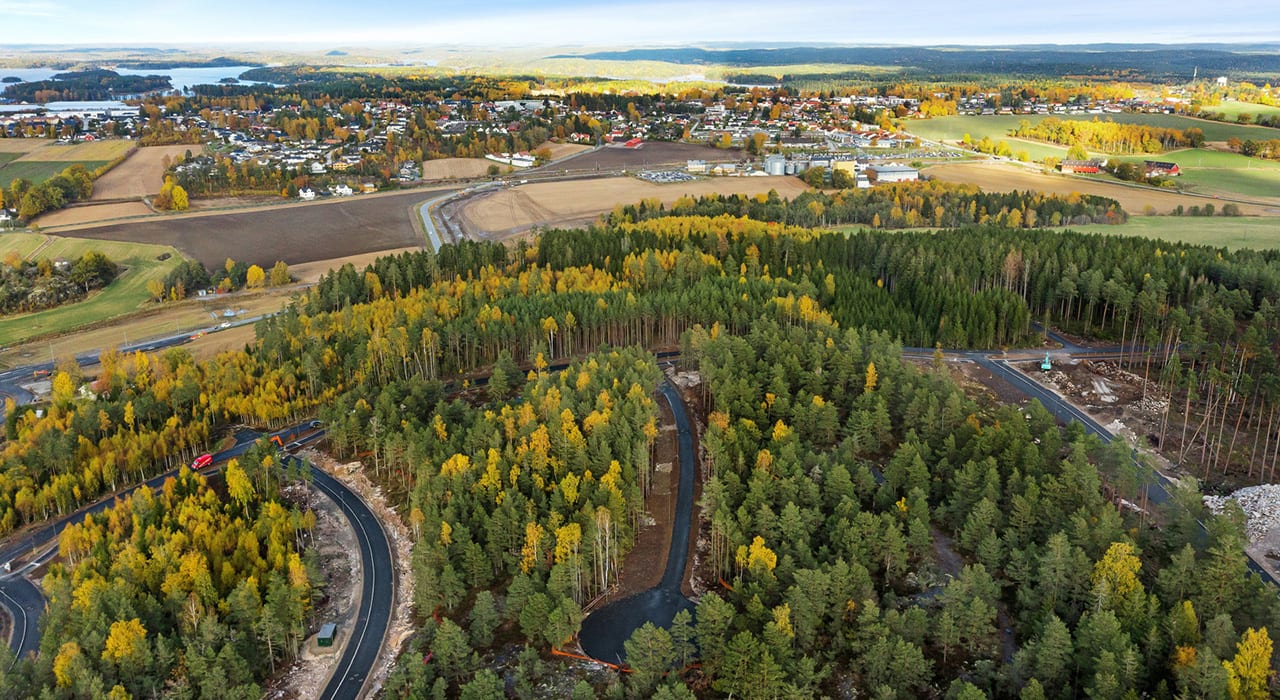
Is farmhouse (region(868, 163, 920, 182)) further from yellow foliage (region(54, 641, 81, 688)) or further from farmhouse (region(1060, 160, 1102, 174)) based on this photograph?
yellow foliage (region(54, 641, 81, 688))

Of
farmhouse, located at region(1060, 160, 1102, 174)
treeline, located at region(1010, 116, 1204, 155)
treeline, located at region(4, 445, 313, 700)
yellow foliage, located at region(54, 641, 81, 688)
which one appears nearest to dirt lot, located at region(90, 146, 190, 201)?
treeline, located at region(4, 445, 313, 700)

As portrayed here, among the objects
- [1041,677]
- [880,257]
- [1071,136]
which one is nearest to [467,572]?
[1041,677]

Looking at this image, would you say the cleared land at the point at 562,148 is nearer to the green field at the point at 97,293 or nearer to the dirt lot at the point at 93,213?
the dirt lot at the point at 93,213

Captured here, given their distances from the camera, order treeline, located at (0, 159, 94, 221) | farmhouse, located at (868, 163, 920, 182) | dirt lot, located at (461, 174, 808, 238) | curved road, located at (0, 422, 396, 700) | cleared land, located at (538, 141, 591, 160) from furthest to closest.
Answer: cleared land, located at (538, 141, 591, 160)
farmhouse, located at (868, 163, 920, 182)
dirt lot, located at (461, 174, 808, 238)
treeline, located at (0, 159, 94, 221)
curved road, located at (0, 422, 396, 700)

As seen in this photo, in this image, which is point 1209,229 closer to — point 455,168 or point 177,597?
Result: point 177,597

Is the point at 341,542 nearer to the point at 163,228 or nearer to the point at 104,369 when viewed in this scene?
the point at 104,369

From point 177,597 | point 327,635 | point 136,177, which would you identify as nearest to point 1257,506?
point 327,635
